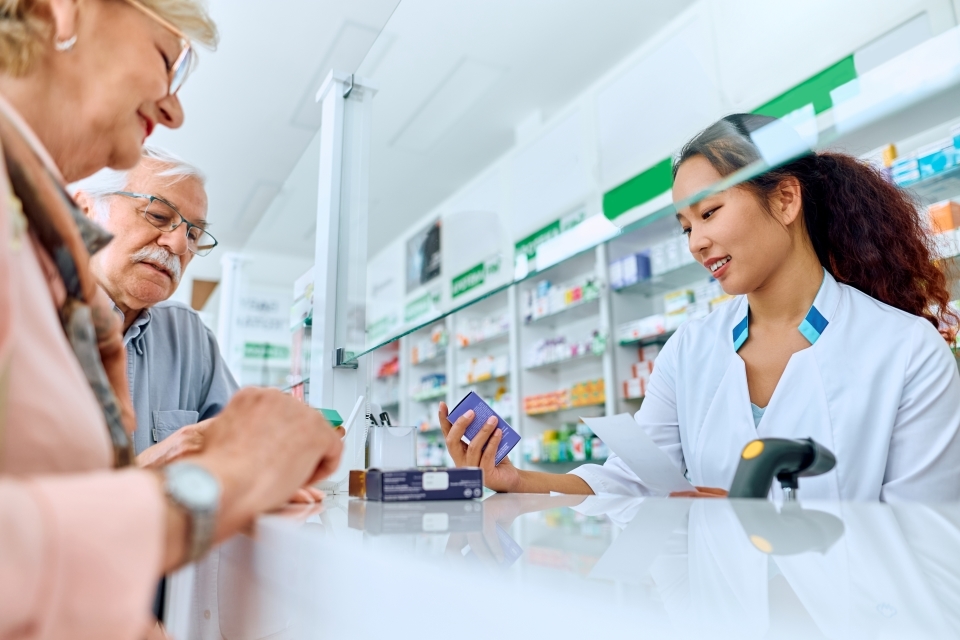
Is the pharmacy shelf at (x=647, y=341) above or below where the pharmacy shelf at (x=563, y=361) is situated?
above

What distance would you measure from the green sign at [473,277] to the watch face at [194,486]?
918 millimetres

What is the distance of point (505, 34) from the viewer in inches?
131

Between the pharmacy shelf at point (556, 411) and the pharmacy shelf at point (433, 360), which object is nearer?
the pharmacy shelf at point (556, 411)

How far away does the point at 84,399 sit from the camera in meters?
0.53

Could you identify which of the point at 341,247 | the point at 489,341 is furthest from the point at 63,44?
the point at 489,341

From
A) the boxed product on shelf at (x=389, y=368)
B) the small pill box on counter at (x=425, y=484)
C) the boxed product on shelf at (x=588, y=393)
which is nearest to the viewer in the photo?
the small pill box on counter at (x=425, y=484)

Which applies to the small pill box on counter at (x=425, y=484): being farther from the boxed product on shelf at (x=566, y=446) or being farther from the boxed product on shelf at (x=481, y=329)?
the boxed product on shelf at (x=481, y=329)

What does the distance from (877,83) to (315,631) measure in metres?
0.91

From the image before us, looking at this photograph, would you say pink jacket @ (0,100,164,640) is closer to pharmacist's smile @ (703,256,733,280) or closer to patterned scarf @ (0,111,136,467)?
patterned scarf @ (0,111,136,467)

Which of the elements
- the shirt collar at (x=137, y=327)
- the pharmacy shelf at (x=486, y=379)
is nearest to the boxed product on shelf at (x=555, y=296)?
the pharmacy shelf at (x=486, y=379)

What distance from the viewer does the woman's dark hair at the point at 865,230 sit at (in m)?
1.48

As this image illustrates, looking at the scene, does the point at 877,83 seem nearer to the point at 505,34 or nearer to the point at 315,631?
the point at 315,631

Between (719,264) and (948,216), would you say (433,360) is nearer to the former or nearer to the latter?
(948,216)

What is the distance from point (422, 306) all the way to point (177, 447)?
0.63 meters
